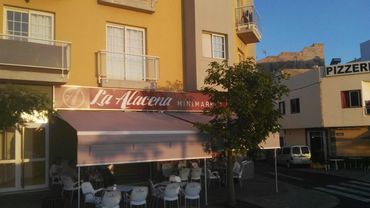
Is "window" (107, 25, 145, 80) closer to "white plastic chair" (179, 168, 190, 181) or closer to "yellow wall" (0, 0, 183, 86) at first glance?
"yellow wall" (0, 0, 183, 86)

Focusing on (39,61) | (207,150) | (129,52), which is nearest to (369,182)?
(207,150)

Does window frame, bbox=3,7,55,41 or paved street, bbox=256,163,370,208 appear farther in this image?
paved street, bbox=256,163,370,208

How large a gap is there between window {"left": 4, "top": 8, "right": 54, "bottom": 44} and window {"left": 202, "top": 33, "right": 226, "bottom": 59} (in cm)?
808

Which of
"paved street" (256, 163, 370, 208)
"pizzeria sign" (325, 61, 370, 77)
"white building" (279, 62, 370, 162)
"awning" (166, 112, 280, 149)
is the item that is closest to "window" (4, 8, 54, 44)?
"awning" (166, 112, 280, 149)

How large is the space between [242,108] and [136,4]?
7.67 m

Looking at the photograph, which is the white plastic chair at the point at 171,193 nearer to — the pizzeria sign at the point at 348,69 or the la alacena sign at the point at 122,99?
the la alacena sign at the point at 122,99

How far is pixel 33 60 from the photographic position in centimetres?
1595

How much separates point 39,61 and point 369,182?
808 inches

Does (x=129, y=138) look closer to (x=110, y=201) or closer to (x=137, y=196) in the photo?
(x=137, y=196)

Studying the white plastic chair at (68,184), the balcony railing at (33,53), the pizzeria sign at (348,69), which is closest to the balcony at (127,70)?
the balcony railing at (33,53)

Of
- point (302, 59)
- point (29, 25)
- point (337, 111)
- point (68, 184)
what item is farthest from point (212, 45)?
point (302, 59)

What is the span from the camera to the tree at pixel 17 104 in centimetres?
1146

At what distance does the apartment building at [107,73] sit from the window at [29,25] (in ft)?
0.13

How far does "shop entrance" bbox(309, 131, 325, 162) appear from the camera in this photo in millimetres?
42062
